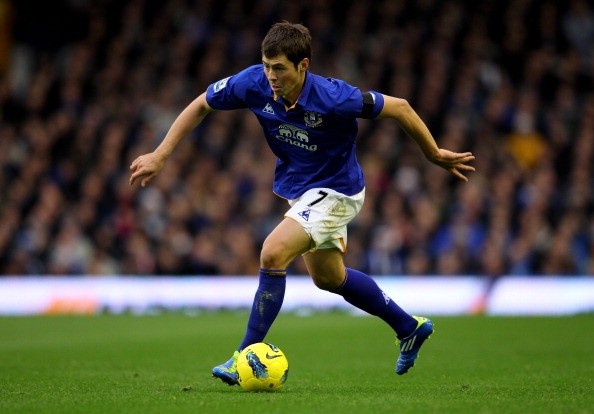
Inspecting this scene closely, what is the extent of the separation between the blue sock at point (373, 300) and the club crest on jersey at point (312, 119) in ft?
3.62

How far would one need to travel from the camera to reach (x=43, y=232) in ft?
54.3

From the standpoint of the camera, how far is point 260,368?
6602 mm

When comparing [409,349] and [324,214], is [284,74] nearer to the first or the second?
[324,214]

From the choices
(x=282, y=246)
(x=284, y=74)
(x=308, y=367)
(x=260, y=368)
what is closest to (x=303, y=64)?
(x=284, y=74)

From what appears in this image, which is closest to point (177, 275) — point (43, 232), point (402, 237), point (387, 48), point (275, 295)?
point (43, 232)

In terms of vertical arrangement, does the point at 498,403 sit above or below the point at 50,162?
below

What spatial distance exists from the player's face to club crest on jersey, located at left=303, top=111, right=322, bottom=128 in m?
0.17

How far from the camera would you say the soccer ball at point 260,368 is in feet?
21.6

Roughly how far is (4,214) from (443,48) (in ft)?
25.6

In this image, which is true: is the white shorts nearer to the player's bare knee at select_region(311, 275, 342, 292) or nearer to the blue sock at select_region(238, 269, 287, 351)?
the player's bare knee at select_region(311, 275, 342, 292)

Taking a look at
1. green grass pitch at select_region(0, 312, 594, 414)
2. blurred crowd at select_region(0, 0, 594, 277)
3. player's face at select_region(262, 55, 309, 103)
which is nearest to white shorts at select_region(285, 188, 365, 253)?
player's face at select_region(262, 55, 309, 103)

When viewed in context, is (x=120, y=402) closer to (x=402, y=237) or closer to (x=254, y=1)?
(x=402, y=237)

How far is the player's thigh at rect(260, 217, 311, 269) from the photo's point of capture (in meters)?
6.71

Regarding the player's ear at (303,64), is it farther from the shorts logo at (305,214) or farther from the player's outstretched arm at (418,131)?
the shorts logo at (305,214)
